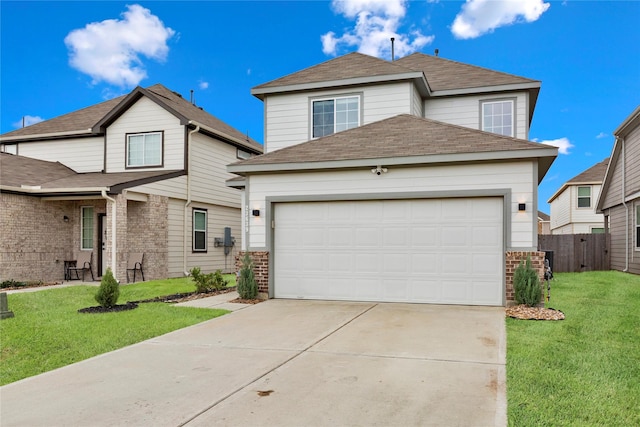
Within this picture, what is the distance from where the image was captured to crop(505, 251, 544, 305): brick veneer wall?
9023 mm

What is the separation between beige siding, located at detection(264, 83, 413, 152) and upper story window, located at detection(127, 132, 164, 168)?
183 inches

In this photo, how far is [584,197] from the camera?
29.7 m

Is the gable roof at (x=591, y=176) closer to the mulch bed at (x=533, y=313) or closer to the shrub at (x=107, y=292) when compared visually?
the mulch bed at (x=533, y=313)

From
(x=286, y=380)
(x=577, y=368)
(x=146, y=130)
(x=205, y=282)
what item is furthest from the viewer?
(x=146, y=130)

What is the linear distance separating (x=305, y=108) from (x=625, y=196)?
40.9 feet

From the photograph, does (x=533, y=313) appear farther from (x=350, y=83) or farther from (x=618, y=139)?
(x=618, y=139)

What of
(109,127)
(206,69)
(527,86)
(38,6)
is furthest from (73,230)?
(527,86)

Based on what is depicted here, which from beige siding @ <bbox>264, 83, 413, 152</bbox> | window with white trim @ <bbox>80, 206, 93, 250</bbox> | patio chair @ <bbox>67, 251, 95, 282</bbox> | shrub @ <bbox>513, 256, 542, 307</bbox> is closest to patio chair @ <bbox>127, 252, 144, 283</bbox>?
patio chair @ <bbox>67, 251, 95, 282</bbox>

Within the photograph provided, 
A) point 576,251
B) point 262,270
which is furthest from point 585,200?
point 262,270

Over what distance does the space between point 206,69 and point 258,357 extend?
2078 centimetres

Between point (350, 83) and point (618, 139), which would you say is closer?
point (350, 83)

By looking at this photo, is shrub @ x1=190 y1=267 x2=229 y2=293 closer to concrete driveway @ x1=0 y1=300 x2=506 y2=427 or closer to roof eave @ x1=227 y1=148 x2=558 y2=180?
roof eave @ x1=227 y1=148 x2=558 y2=180

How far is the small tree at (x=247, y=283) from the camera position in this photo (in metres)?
10.5

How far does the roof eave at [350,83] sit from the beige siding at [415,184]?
4.59m
